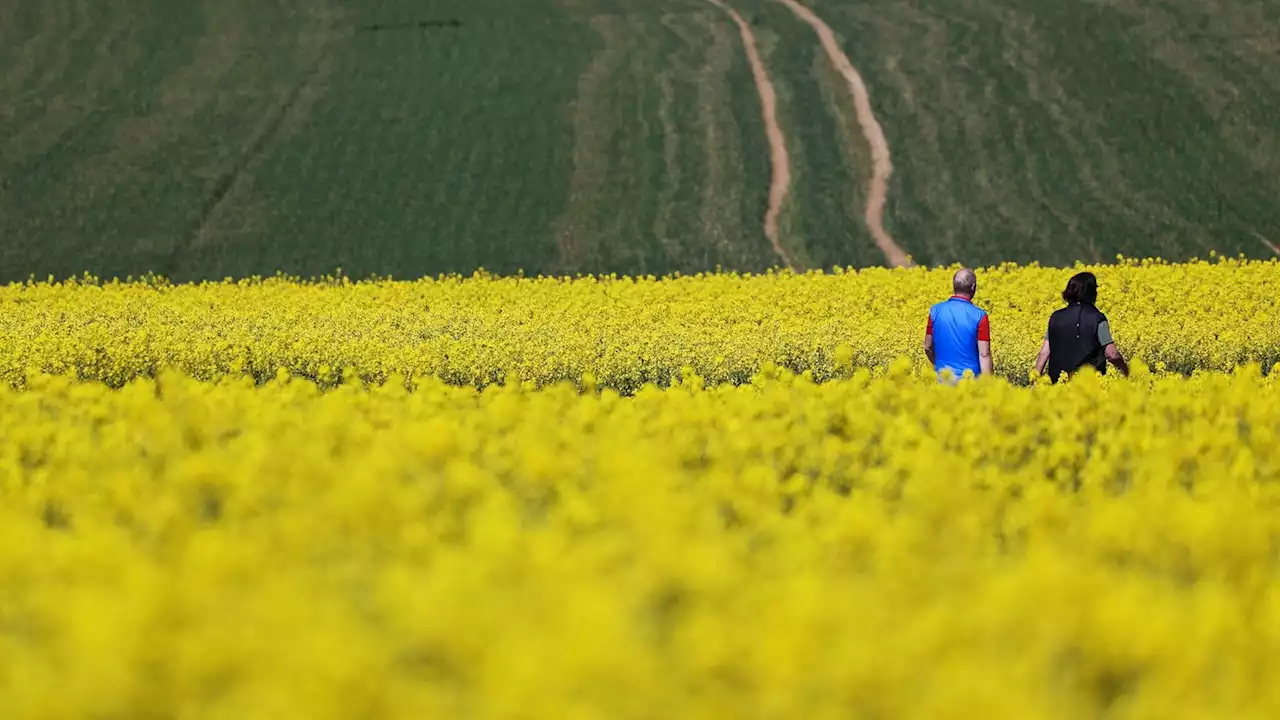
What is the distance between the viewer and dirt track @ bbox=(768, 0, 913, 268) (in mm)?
29359

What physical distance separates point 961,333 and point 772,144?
1000 inches

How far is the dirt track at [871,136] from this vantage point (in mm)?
29359

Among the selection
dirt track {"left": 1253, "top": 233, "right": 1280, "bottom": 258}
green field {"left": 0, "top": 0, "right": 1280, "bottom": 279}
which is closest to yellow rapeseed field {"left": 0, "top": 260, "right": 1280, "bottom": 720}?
green field {"left": 0, "top": 0, "right": 1280, "bottom": 279}

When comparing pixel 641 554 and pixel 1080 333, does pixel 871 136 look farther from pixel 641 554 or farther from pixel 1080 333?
pixel 641 554

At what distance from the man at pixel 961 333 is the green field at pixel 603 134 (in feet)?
58.7

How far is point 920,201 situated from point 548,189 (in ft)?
27.7

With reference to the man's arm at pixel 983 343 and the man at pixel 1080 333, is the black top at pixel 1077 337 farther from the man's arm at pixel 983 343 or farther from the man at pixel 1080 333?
the man's arm at pixel 983 343

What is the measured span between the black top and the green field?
17.6 metres

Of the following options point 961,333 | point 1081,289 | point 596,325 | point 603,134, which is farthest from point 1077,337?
point 603,134

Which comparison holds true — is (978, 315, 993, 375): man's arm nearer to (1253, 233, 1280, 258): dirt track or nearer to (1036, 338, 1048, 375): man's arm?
(1036, 338, 1048, 375): man's arm

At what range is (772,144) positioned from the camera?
3509 cm

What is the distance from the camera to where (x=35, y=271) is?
95.2 ft

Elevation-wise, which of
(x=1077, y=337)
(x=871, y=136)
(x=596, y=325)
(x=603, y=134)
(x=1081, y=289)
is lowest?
(x=603, y=134)

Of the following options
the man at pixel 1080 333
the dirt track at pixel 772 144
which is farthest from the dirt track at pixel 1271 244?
the man at pixel 1080 333
